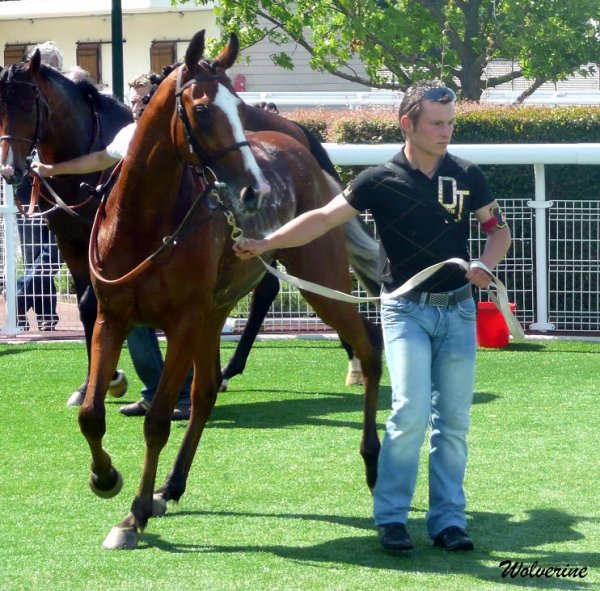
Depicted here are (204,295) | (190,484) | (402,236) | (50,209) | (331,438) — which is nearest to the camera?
(402,236)

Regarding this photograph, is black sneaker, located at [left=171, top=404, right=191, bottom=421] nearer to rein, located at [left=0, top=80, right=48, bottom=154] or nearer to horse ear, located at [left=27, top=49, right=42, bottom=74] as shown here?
rein, located at [left=0, top=80, right=48, bottom=154]

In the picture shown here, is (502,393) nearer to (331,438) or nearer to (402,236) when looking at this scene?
(331,438)

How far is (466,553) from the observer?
15.4 feet

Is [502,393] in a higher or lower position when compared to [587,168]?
lower

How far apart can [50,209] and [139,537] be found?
3.19m

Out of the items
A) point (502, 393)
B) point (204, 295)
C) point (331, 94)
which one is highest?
point (331, 94)

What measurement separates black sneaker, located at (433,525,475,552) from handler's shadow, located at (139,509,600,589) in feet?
0.09

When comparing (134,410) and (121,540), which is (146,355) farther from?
(121,540)

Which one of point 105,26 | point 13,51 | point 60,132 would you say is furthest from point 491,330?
point 13,51

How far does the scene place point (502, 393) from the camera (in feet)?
27.5

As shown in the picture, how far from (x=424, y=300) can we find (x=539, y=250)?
627 centimetres

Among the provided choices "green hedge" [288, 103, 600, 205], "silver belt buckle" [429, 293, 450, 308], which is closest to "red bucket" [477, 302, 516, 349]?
"green hedge" [288, 103, 600, 205]

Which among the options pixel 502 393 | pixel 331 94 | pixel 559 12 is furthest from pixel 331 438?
pixel 331 94

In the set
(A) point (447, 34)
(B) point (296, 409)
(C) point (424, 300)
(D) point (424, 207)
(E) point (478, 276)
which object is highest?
(A) point (447, 34)
